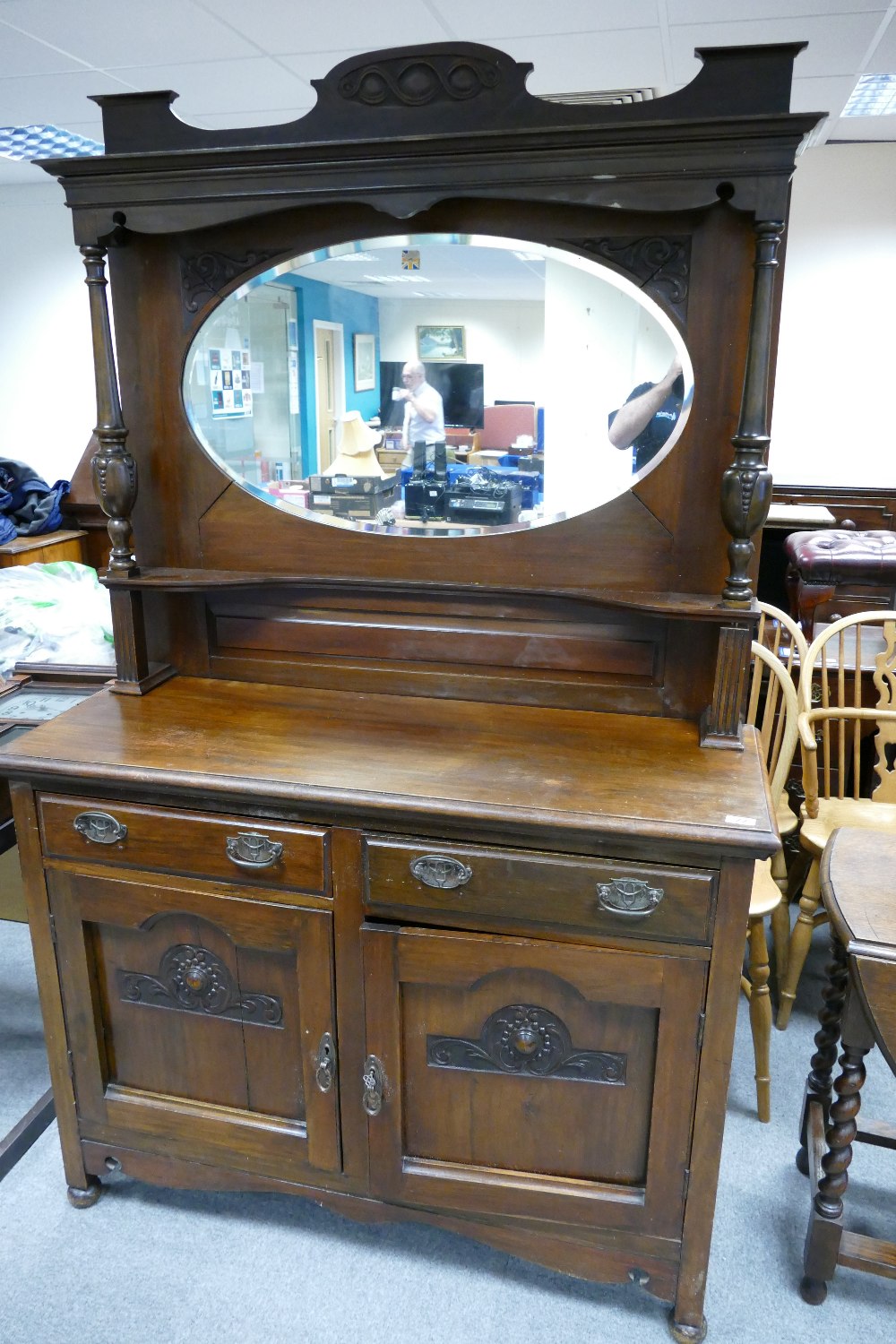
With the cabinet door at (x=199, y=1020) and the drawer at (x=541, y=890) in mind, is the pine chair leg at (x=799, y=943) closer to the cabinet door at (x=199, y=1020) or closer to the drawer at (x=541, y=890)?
the drawer at (x=541, y=890)

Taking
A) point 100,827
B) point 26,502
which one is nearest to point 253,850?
point 100,827

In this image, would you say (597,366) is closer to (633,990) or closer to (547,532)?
(547,532)

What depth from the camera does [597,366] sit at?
5.38ft

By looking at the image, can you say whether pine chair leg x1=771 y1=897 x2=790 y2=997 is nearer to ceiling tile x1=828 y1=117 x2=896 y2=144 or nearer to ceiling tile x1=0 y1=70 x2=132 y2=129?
ceiling tile x1=0 y1=70 x2=132 y2=129

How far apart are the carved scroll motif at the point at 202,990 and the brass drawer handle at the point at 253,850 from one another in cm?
22

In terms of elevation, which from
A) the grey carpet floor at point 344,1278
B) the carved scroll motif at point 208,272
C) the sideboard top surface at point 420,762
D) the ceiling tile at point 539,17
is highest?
the ceiling tile at point 539,17

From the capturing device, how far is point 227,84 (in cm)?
395

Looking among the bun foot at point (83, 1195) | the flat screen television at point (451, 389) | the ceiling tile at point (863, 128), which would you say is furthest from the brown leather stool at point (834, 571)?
the ceiling tile at point (863, 128)

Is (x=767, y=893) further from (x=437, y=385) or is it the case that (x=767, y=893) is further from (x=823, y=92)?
(x=823, y=92)

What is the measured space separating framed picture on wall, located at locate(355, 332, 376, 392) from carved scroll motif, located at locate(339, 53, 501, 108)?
0.38m

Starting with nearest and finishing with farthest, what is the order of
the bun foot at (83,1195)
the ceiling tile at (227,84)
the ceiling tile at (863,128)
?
the bun foot at (83,1195)
the ceiling tile at (227,84)
the ceiling tile at (863,128)

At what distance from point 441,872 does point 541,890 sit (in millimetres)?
159

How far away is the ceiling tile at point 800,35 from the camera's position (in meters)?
3.25

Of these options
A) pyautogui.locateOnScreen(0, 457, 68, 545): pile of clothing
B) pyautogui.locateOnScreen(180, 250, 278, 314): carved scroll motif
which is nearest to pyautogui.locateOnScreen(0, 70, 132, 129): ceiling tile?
pyautogui.locateOnScreen(0, 457, 68, 545): pile of clothing
